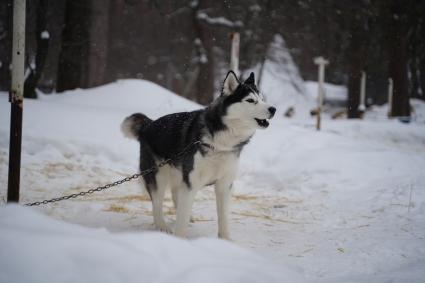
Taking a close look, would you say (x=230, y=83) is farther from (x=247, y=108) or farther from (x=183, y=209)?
(x=183, y=209)

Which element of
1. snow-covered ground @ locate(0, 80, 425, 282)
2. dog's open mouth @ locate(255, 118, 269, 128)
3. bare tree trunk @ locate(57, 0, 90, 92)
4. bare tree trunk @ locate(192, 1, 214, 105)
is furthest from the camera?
bare tree trunk @ locate(192, 1, 214, 105)

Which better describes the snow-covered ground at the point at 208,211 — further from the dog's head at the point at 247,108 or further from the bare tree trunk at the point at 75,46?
the dog's head at the point at 247,108

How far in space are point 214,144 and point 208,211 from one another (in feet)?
5.65

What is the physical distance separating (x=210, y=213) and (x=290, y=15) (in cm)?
1545

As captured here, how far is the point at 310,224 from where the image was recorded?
4.75m

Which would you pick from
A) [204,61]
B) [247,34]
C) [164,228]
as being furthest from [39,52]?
[247,34]

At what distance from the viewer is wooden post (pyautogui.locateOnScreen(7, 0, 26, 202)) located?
12.0ft

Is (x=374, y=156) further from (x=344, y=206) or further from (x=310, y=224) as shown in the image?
(x=310, y=224)

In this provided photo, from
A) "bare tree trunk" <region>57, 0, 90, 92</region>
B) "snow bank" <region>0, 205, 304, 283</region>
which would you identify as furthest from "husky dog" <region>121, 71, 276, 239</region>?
"bare tree trunk" <region>57, 0, 90, 92</region>

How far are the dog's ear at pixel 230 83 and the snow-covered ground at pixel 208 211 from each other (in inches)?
59.2

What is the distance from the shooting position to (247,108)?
3795mm

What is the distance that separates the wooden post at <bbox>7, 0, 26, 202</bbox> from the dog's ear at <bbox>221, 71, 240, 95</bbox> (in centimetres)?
188

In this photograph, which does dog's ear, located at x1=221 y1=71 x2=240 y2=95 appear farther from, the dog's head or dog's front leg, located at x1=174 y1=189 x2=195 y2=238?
dog's front leg, located at x1=174 y1=189 x2=195 y2=238

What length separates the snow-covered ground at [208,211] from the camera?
2.02 meters
